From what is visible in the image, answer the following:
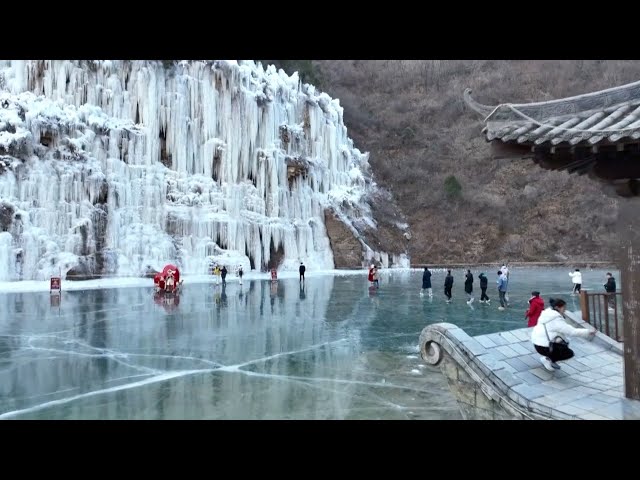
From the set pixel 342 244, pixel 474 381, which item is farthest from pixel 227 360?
pixel 342 244

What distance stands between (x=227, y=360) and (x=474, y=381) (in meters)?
4.57

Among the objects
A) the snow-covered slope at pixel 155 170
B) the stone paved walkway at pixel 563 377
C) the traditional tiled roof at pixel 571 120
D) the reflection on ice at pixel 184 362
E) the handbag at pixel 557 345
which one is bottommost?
the reflection on ice at pixel 184 362

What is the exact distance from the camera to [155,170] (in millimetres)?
28094

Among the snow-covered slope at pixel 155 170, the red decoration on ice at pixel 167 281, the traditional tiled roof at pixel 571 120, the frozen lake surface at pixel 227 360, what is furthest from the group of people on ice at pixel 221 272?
the traditional tiled roof at pixel 571 120

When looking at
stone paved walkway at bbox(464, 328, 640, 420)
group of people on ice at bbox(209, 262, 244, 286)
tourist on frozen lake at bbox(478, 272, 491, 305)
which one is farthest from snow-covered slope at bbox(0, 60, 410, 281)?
stone paved walkway at bbox(464, 328, 640, 420)

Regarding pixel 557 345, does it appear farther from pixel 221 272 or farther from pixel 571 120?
pixel 221 272

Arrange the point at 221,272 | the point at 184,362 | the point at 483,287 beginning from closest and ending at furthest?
the point at 184,362, the point at 483,287, the point at 221,272

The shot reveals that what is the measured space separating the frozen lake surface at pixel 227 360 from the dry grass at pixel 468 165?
108 feet

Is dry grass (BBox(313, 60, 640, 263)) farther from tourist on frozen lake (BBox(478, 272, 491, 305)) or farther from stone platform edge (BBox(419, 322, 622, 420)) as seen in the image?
stone platform edge (BBox(419, 322, 622, 420))

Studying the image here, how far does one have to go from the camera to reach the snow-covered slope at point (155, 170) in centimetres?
2412

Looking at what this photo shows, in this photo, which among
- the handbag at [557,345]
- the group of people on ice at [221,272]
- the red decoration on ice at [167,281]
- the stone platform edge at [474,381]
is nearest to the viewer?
the stone platform edge at [474,381]

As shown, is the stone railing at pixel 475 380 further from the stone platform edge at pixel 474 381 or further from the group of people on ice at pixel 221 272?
the group of people on ice at pixel 221 272

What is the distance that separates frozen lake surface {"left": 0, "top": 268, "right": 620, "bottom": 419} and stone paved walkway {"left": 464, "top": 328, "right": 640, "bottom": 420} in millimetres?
907
